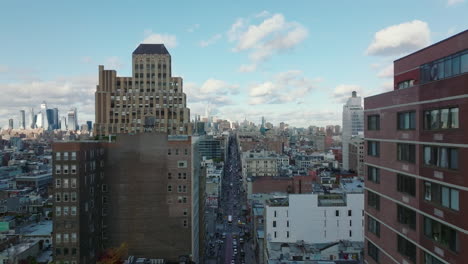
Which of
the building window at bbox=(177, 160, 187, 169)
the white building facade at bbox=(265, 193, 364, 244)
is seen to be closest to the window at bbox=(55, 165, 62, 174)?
the building window at bbox=(177, 160, 187, 169)

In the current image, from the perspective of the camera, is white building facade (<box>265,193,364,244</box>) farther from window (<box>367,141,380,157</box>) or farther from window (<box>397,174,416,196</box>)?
window (<box>397,174,416,196</box>)

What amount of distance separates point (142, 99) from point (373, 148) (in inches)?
2795

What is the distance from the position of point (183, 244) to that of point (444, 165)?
53459 millimetres

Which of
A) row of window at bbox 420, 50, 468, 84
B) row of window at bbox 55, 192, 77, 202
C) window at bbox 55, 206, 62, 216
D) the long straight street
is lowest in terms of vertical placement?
the long straight street

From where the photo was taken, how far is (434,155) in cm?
2531

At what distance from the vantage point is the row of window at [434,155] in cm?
2306

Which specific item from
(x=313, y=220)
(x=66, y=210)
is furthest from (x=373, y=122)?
(x=313, y=220)

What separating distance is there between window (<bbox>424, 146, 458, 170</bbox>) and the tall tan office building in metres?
73.8

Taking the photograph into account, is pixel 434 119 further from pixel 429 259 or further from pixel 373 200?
pixel 373 200

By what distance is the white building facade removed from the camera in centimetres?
7819

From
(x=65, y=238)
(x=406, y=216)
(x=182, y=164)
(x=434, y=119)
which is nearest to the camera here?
(x=434, y=119)

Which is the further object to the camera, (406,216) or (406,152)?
(406,216)

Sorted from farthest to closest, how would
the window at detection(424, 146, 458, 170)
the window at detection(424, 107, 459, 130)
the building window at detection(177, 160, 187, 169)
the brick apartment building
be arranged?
the building window at detection(177, 160, 187, 169)
the window at detection(424, 146, 458, 170)
the window at detection(424, 107, 459, 130)
the brick apartment building

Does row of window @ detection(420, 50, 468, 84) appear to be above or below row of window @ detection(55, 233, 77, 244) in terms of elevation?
above
